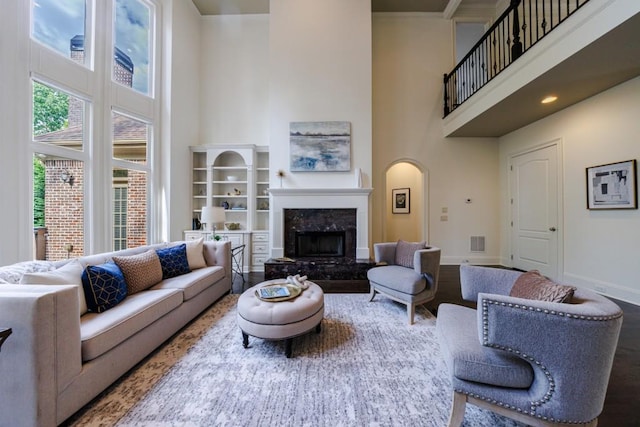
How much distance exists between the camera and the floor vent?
18.7ft

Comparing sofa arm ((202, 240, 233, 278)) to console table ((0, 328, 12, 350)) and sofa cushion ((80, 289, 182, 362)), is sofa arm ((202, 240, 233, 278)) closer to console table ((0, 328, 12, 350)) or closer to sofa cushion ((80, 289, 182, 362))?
sofa cushion ((80, 289, 182, 362))

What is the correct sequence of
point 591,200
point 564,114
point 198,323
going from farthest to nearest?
point 564,114
point 591,200
point 198,323

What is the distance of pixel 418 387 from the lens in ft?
5.84

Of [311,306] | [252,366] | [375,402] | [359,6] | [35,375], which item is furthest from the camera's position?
[359,6]

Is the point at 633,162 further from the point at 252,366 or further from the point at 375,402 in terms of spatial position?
the point at 252,366

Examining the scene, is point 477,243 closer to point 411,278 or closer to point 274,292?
point 411,278

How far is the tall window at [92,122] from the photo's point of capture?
10.2 feet

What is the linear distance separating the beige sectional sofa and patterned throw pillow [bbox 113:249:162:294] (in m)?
0.29

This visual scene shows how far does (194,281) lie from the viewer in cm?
281

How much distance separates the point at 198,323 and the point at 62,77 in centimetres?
348

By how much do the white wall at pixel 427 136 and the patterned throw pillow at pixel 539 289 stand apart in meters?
4.07

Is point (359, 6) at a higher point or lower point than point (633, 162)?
higher

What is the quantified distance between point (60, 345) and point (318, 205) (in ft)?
12.8

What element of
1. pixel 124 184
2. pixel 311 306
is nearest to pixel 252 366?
pixel 311 306
